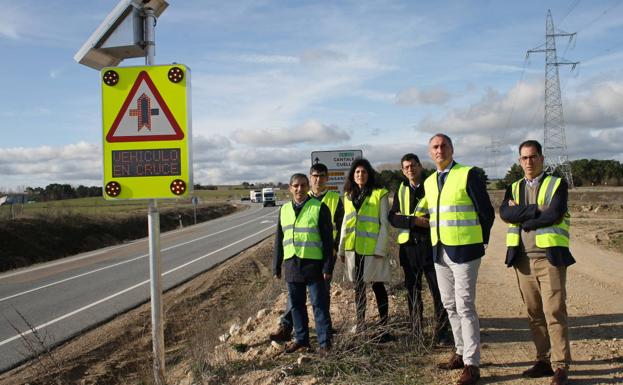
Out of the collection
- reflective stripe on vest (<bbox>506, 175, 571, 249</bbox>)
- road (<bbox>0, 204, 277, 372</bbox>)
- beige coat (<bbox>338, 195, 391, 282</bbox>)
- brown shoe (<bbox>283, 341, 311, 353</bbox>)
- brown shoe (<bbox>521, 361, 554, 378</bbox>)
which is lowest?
road (<bbox>0, 204, 277, 372</bbox>)

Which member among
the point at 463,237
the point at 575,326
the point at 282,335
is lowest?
the point at 575,326

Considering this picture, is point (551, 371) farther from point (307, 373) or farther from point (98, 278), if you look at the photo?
point (98, 278)

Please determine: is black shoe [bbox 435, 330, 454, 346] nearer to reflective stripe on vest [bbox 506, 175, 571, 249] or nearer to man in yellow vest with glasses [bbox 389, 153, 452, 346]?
man in yellow vest with glasses [bbox 389, 153, 452, 346]

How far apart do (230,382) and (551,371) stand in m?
2.69

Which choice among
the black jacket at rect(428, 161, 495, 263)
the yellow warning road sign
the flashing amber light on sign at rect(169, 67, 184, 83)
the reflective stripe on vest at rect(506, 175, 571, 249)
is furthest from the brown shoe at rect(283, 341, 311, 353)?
the flashing amber light on sign at rect(169, 67, 184, 83)

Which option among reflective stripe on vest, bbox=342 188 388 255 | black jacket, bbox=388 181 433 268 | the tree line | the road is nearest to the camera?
black jacket, bbox=388 181 433 268

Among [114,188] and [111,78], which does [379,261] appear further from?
[111,78]

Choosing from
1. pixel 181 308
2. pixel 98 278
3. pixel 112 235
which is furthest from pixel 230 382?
pixel 112 235

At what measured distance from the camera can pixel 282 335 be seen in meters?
6.16

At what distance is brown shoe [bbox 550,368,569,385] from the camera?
4523mm

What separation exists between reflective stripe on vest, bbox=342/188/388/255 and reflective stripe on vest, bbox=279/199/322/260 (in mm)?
577

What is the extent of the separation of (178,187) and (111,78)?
1.03 m

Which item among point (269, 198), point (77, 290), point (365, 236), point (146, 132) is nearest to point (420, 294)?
point (365, 236)

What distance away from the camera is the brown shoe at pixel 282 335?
6134 mm
